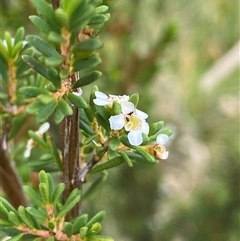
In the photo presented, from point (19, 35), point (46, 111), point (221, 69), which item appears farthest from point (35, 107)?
point (221, 69)

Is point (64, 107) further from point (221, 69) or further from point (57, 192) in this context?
point (221, 69)

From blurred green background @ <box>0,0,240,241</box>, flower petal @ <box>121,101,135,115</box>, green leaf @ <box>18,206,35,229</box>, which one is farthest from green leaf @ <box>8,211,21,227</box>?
blurred green background @ <box>0,0,240,241</box>

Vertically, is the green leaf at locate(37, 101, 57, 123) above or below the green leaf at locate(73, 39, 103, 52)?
below

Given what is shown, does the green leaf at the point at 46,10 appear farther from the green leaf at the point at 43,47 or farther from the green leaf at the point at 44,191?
the green leaf at the point at 44,191

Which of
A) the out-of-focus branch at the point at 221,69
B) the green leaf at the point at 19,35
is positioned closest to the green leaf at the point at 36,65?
the green leaf at the point at 19,35

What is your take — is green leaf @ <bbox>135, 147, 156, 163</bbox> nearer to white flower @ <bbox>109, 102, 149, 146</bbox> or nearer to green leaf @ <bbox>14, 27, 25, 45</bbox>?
white flower @ <bbox>109, 102, 149, 146</bbox>

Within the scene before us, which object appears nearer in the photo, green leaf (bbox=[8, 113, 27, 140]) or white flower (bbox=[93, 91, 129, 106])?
white flower (bbox=[93, 91, 129, 106])
